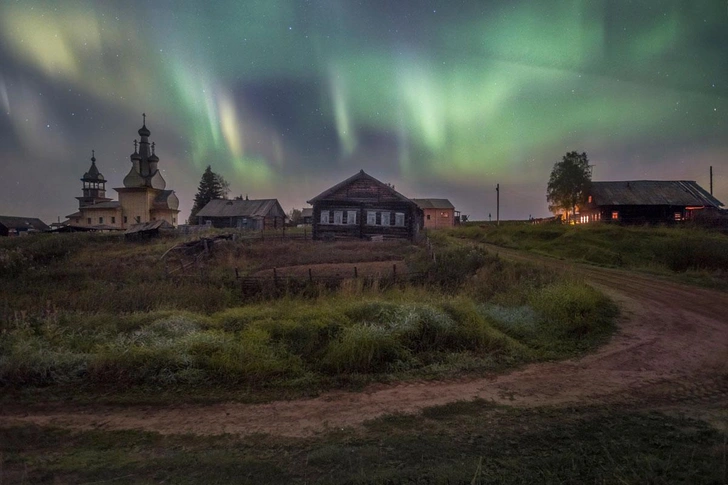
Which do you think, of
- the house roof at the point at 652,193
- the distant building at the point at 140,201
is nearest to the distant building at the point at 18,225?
the distant building at the point at 140,201

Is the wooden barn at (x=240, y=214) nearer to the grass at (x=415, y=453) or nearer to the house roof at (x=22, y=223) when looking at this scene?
the house roof at (x=22, y=223)

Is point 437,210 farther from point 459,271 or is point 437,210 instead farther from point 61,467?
point 61,467

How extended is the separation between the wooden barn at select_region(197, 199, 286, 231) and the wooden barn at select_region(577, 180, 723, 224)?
45.0m

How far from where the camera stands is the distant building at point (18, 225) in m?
56.6

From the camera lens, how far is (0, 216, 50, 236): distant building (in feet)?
186

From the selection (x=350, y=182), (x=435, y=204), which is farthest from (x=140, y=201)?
(x=435, y=204)

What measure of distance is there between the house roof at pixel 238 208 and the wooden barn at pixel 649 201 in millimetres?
45217

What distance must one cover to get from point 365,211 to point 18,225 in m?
68.3

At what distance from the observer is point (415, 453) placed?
12.4 feet

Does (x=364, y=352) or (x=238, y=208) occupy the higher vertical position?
(x=238, y=208)

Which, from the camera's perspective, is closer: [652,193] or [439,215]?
[652,193]

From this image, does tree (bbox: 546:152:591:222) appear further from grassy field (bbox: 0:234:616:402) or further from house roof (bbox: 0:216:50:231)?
house roof (bbox: 0:216:50:231)

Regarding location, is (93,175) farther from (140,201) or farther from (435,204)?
(435,204)

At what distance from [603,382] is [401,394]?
3.22m
